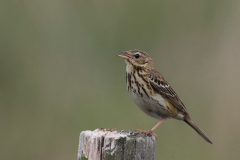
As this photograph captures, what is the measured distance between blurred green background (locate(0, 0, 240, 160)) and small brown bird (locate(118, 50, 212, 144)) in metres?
1.46

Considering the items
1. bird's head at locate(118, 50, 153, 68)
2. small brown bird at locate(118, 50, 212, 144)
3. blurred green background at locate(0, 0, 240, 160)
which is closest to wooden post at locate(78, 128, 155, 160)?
small brown bird at locate(118, 50, 212, 144)

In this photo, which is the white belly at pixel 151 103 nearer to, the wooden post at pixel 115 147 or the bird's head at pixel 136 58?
the bird's head at pixel 136 58

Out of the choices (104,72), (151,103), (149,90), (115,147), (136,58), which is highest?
(104,72)

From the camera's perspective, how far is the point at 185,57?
9039mm

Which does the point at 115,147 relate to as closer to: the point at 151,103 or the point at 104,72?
the point at 151,103

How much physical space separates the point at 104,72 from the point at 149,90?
2835 mm

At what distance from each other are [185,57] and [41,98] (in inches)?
127

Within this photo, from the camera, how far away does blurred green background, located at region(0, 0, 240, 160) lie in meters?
7.67

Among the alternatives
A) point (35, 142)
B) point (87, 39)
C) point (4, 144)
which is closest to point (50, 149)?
point (35, 142)

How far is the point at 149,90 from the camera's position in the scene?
6.08 m

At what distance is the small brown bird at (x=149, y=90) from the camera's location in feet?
19.9

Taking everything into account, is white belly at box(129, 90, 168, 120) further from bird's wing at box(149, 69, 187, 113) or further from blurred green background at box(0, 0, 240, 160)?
blurred green background at box(0, 0, 240, 160)

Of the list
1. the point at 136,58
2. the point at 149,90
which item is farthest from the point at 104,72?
the point at 149,90

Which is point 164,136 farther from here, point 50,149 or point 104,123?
point 50,149
